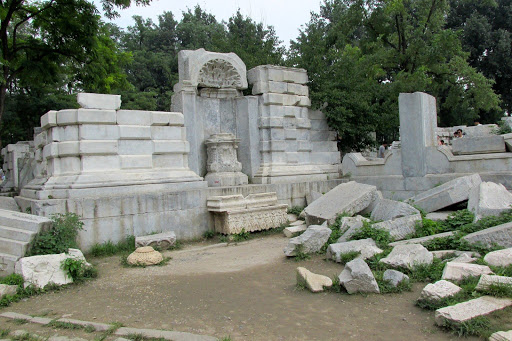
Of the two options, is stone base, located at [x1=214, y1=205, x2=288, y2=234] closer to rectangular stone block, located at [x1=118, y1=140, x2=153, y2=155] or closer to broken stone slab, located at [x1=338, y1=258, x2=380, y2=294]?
rectangular stone block, located at [x1=118, y1=140, x2=153, y2=155]

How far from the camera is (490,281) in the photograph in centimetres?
453

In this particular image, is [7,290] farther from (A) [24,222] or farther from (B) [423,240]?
(B) [423,240]

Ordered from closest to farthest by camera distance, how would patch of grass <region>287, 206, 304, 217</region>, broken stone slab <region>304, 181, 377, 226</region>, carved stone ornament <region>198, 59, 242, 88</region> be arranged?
broken stone slab <region>304, 181, 377, 226</region>
patch of grass <region>287, 206, 304, 217</region>
carved stone ornament <region>198, 59, 242, 88</region>

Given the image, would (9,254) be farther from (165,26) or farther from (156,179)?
(165,26)

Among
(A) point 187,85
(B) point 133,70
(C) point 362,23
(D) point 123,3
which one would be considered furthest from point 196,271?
(B) point 133,70

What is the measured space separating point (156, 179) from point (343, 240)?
158 inches

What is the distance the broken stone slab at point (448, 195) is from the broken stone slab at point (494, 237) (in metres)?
2.10

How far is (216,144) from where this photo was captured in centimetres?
1060

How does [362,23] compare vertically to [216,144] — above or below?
above

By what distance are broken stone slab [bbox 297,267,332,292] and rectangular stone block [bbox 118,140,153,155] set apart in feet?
15.3

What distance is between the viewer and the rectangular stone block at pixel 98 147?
26.7 ft

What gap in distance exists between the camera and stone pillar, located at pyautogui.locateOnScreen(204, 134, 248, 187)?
10523 millimetres

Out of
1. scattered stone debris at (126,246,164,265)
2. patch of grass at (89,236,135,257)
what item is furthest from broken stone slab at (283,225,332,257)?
patch of grass at (89,236,135,257)

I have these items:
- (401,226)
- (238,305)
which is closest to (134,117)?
(238,305)
